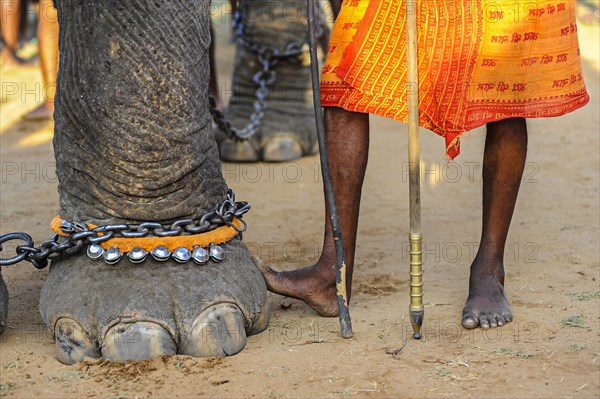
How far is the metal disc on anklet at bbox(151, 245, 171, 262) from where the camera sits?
2.31 meters

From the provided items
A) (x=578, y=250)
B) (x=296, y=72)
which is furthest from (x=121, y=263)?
(x=296, y=72)

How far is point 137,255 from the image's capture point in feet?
7.52

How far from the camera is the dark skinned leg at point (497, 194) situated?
2771 mm

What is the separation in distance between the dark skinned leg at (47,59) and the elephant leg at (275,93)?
1.34 metres

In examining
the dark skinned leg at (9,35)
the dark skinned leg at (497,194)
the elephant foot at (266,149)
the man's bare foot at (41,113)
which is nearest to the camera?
the dark skinned leg at (497,194)

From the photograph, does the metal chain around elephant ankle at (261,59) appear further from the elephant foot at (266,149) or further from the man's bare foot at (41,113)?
the man's bare foot at (41,113)

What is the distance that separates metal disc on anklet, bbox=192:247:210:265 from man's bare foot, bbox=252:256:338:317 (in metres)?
0.29

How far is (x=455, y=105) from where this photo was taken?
8.68 ft

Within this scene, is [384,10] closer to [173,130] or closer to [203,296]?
[173,130]

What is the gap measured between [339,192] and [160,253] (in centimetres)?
56

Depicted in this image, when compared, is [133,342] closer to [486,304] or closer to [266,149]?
[486,304]

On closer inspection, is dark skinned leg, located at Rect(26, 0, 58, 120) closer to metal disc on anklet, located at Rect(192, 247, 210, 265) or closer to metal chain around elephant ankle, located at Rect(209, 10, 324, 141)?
metal chain around elephant ankle, located at Rect(209, 10, 324, 141)

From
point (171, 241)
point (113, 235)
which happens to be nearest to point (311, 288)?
point (171, 241)

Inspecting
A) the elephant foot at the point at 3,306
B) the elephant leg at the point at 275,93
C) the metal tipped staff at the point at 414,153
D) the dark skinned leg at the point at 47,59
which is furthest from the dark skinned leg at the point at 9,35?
the metal tipped staff at the point at 414,153
